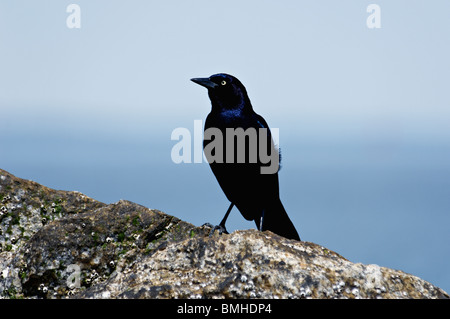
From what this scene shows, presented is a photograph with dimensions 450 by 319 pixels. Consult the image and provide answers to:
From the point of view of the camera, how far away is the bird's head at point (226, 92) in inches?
266

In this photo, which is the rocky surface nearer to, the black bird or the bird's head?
the black bird

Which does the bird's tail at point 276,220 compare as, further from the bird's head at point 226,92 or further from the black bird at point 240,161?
the bird's head at point 226,92

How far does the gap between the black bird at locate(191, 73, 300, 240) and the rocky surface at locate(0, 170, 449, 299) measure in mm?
1174

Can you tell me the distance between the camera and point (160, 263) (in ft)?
12.7

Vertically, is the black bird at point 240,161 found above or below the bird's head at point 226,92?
below

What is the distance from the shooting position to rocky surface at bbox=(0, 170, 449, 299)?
3.52 meters

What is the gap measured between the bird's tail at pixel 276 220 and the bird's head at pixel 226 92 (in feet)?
4.18

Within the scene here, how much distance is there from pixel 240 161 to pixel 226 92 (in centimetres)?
92

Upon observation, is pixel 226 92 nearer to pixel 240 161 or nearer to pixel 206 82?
pixel 206 82

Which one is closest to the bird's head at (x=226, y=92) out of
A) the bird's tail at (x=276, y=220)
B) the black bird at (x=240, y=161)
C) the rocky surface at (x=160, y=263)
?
the black bird at (x=240, y=161)

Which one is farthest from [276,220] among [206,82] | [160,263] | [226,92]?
[160,263]

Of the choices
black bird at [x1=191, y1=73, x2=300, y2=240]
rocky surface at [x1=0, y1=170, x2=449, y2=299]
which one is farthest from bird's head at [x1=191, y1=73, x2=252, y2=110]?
rocky surface at [x1=0, y1=170, x2=449, y2=299]
